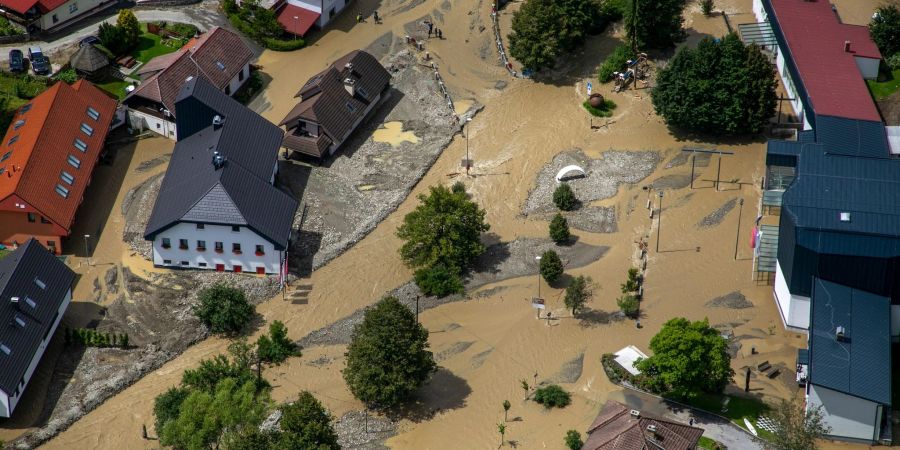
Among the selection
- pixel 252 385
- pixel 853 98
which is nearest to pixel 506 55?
pixel 853 98

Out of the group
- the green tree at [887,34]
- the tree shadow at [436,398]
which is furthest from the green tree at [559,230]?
the green tree at [887,34]

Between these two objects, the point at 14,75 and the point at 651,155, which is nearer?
the point at 651,155

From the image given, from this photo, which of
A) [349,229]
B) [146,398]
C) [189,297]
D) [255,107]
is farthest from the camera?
[255,107]

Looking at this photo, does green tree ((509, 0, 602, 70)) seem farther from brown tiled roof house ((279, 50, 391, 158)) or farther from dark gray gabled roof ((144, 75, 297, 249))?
dark gray gabled roof ((144, 75, 297, 249))

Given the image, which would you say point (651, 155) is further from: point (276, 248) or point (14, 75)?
point (14, 75)

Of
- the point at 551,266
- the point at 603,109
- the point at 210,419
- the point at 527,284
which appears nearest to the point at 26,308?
the point at 210,419

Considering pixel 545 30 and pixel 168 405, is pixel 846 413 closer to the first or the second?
pixel 168 405
